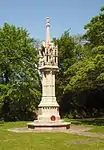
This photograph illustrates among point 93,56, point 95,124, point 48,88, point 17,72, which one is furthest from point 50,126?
point 17,72

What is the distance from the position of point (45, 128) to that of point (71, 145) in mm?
10540

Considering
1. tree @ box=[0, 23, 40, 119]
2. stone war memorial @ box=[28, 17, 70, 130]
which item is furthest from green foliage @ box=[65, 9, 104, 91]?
tree @ box=[0, 23, 40, 119]

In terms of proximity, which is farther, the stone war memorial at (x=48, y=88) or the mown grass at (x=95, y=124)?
the stone war memorial at (x=48, y=88)

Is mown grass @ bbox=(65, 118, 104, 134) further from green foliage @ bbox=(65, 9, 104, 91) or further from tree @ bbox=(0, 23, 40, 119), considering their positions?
tree @ bbox=(0, 23, 40, 119)

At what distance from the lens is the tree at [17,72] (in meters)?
47.3

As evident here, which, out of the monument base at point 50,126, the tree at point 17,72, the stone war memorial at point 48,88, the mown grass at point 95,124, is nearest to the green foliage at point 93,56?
the stone war memorial at point 48,88

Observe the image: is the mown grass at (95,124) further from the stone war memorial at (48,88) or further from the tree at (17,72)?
the tree at (17,72)

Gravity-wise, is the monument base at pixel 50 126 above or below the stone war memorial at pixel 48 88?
below

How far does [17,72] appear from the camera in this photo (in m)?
48.7

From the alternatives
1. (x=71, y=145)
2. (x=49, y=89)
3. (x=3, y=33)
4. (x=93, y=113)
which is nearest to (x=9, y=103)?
(x=3, y=33)

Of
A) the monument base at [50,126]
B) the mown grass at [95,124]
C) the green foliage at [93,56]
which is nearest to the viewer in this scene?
the mown grass at [95,124]

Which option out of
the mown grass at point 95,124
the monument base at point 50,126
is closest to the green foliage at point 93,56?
the mown grass at point 95,124

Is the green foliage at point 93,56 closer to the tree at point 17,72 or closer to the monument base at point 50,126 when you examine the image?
the monument base at point 50,126

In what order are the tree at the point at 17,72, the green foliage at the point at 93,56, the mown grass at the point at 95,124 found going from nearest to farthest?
the mown grass at the point at 95,124 → the green foliage at the point at 93,56 → the tree at the point at 17,72
